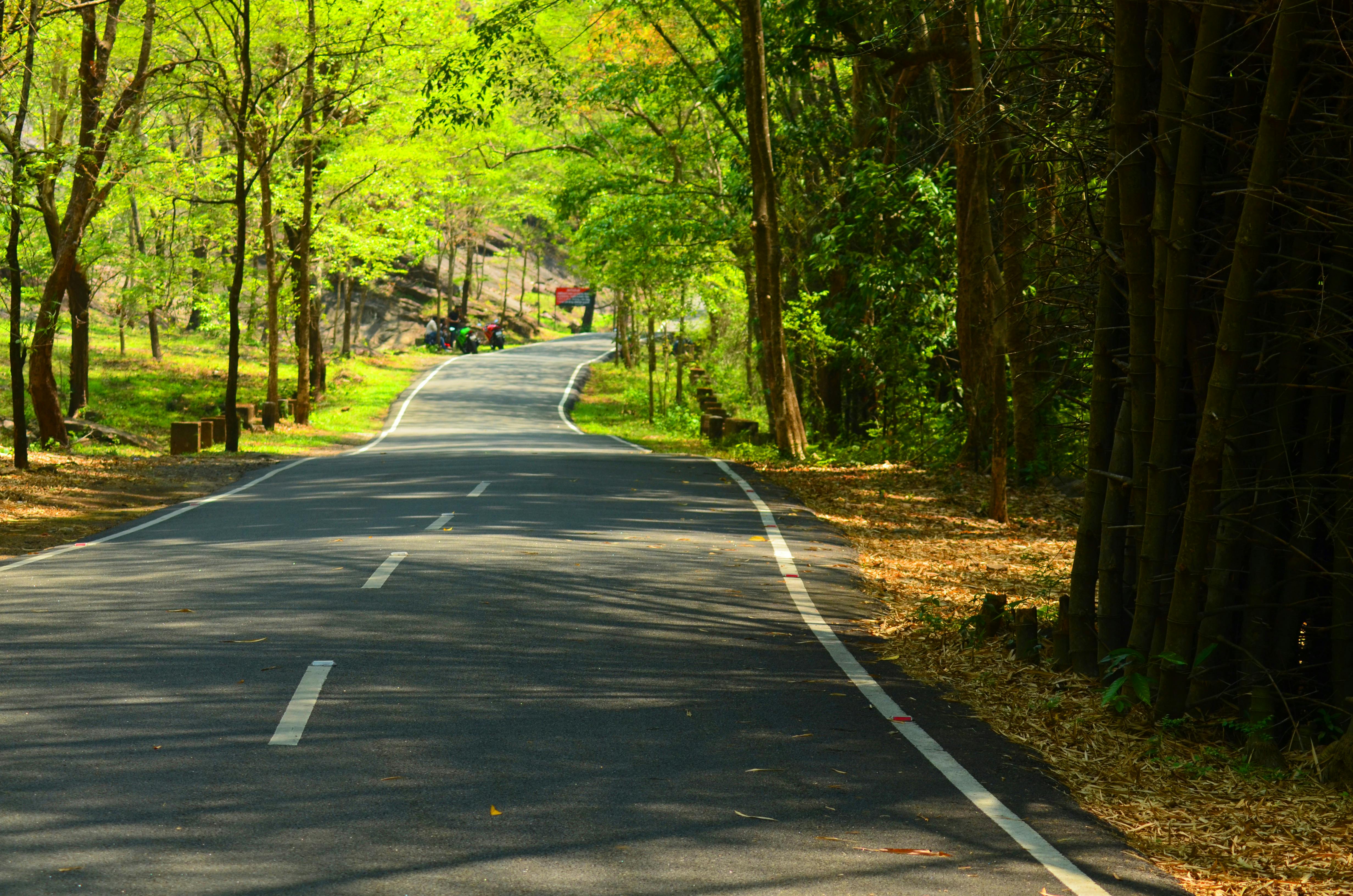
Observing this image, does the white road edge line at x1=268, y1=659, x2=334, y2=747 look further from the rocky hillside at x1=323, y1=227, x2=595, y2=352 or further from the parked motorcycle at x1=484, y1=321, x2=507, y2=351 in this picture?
the parked motorcycle at x1=484, y1=321, x2=507, y2=351

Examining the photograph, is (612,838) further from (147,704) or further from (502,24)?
(502,24)

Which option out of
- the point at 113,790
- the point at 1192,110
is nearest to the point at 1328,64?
the point at 1192,110

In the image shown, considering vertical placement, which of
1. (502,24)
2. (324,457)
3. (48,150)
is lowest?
(324,457)

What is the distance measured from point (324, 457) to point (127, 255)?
15.2 metres

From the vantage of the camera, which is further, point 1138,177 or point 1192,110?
point 1138,177

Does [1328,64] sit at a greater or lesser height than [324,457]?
greater

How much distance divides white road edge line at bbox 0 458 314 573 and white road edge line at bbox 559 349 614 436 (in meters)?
11.1

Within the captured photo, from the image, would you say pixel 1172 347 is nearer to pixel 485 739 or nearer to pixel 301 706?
pixel 485 739

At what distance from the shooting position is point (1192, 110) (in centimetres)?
618

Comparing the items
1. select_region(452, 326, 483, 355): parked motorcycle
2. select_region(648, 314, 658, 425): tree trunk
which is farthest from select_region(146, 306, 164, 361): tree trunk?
select_region(452, 326, 483, 355): parked motorcycle

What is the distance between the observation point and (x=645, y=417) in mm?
41938

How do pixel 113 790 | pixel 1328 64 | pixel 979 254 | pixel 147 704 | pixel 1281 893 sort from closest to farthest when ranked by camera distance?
pixel 1281 893
pixel 113 790
pixel 1328 64
pixel 147 704
pixel 979 254

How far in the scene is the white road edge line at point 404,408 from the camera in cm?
2767

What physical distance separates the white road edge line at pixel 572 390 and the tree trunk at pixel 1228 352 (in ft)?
72.9
